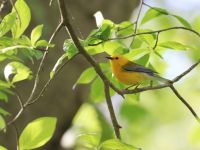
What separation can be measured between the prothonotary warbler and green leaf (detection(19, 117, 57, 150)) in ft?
1.18

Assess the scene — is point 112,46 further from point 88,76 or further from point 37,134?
point 37,134

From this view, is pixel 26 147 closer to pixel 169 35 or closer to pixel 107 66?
pixel 107 66

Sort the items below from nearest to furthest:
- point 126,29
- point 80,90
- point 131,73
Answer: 1. point 126,29
2. point 131,73
3. point 80,90

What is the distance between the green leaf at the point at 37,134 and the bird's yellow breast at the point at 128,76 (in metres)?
0.41

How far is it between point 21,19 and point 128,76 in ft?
1.98

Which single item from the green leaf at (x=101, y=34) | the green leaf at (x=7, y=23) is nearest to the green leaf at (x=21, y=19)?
the green leaf at (x=7, y=23)

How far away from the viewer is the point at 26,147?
4.07 feet

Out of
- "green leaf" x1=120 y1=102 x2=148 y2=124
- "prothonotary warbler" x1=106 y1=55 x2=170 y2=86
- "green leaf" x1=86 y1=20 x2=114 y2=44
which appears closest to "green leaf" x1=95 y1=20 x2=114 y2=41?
"green leaf" x1=86 y1=20 x2=114 y2=44

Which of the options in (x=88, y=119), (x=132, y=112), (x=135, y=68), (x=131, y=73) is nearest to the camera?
(x=135, y=68)

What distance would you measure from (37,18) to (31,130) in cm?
137

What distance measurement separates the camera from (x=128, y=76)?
186 cm

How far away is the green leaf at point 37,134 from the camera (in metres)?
1.25

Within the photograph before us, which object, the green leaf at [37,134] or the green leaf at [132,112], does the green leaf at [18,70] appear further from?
the green leaf at [132,112]

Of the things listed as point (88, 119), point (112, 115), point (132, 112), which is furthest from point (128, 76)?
point (88, 119)
